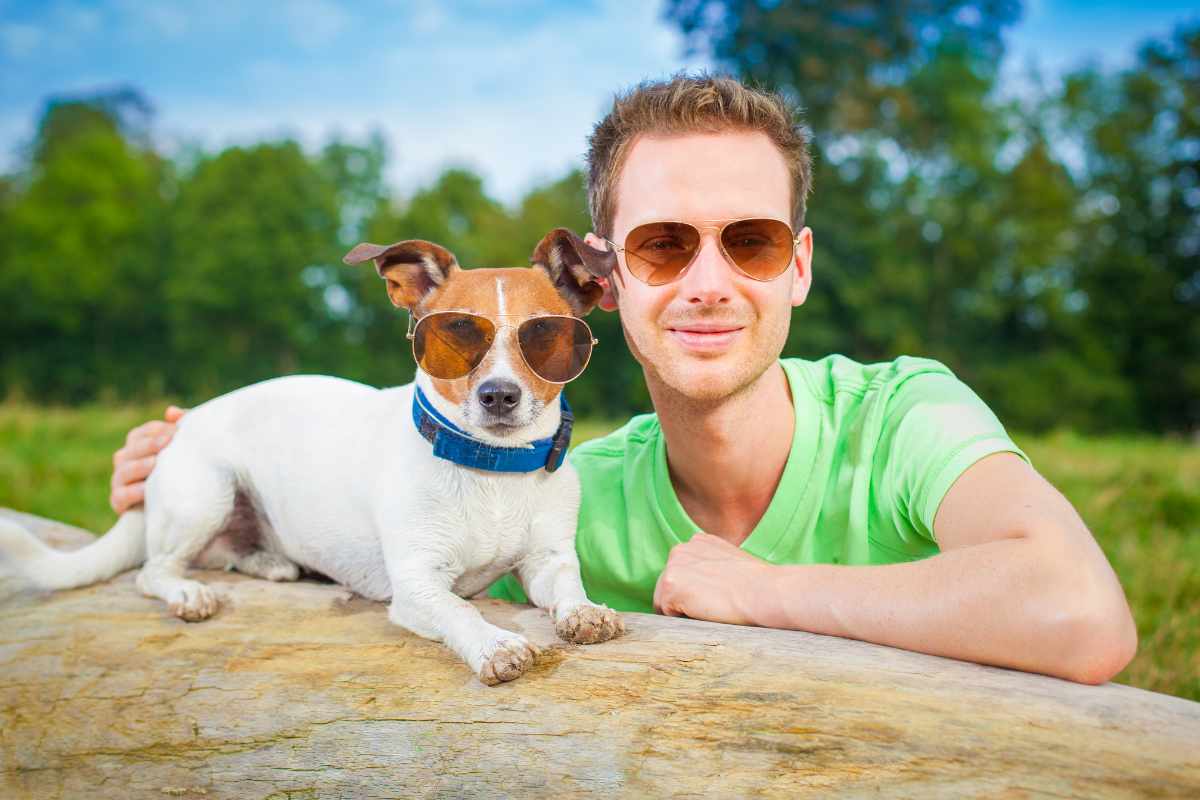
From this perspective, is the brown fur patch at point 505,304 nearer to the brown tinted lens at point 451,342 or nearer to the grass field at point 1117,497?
the brown tinted lens at point 451,342


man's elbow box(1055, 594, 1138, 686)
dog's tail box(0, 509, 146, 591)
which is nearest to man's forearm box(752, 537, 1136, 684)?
man's elbow box(1055, 594, 1138, 686)

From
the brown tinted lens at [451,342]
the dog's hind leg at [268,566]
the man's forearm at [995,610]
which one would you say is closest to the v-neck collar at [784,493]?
the man's forearm at [995,610]

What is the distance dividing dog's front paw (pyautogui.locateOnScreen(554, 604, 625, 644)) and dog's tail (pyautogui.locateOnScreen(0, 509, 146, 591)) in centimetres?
180

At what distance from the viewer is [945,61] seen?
82.6 ft

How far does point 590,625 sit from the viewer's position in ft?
7.96

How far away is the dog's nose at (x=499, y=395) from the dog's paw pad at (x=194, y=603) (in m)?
1.04

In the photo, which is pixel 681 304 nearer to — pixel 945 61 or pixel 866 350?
pixel 866 350

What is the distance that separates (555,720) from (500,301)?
119 centimetres

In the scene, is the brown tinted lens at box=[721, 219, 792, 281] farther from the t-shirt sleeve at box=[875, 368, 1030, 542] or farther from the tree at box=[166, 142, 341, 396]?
the tree at box=[166, 142, 341, 396]

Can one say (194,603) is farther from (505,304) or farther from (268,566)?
(505,304)

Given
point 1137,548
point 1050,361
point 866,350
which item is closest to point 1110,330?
point 1050,361

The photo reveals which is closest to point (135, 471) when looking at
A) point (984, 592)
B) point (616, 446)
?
point (616, 446)

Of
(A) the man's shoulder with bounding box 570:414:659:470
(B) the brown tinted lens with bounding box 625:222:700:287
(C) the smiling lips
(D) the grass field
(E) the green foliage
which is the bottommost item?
(D) the grass field

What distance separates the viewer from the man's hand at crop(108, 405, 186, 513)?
3.55 m
